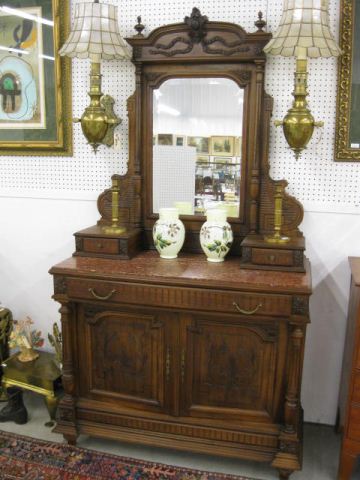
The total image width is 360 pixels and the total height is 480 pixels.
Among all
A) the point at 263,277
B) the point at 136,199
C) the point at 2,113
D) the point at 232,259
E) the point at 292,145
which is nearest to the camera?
the point at 263,277

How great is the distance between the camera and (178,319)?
8.02 ft

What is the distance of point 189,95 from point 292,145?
64 cm

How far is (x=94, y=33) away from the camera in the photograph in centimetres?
260

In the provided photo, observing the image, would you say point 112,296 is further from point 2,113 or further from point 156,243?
point 2,113

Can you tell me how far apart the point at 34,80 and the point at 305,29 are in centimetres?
165

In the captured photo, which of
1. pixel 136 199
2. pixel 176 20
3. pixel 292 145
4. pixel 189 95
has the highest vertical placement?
pixel 176 20

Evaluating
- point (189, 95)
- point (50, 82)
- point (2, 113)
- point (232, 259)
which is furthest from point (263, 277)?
point (2, 113)

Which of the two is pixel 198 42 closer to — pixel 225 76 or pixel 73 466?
pixel 225 76

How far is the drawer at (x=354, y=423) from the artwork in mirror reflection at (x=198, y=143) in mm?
1175

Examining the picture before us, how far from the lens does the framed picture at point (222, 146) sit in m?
2.72

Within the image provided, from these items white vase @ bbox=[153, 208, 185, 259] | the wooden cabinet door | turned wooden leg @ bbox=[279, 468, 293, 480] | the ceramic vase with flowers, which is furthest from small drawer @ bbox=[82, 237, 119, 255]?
turned wooden leg @ bbox=[279, 468, 293, 480]

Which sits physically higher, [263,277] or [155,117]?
[155,117]

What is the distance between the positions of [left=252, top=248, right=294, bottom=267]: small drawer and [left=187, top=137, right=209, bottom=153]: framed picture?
26.4 inches

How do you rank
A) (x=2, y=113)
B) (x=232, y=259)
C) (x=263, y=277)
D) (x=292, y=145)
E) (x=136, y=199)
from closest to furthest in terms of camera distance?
(x=263, y=277) → (x=292, y=145) → (x=232, y=259) → (x=136, y=199) → (x=2, y=113)
